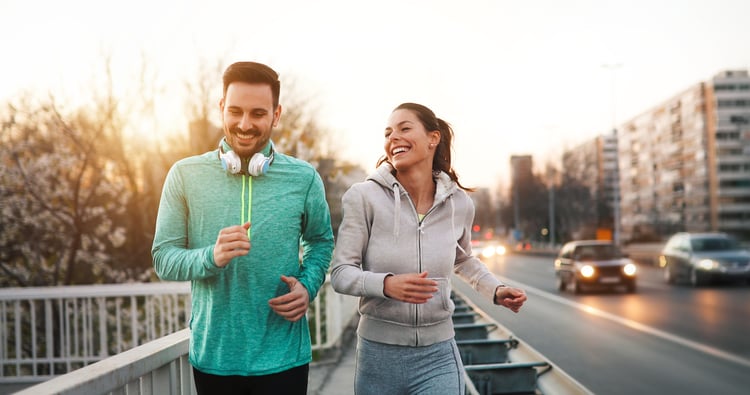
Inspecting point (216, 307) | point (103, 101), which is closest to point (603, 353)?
point (216, 307)

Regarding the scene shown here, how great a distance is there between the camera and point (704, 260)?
852 inches

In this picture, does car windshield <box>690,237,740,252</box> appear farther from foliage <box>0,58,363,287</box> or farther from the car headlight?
foliage <box>0,58,363,287</box>

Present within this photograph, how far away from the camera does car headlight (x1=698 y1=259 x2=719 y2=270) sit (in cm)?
2142

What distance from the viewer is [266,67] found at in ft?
8.46

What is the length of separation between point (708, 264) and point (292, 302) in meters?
22.2

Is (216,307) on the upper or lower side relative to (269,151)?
lower

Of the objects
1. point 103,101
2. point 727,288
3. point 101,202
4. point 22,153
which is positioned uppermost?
point 103,101

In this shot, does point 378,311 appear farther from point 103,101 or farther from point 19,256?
point 103,101

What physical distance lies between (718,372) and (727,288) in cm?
1450

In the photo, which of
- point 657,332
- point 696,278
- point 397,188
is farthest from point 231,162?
point 696,278

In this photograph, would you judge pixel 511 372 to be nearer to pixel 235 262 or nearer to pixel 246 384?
pixel 246 384

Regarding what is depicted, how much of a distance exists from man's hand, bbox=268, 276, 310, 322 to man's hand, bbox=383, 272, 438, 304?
0.36 m

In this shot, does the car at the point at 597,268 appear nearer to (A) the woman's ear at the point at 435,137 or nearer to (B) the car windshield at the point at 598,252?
(B) the car windshield at the point at 598,252

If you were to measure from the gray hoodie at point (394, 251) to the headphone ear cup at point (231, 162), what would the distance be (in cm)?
57
